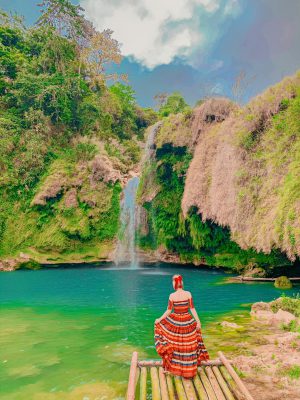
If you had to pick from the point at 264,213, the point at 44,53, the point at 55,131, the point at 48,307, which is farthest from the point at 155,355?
the point at 44,53

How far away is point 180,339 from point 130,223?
22.0m

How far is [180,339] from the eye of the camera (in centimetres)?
533

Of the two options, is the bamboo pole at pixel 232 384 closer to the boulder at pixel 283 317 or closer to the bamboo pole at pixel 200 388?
the bamboo pole at pixel 200 388

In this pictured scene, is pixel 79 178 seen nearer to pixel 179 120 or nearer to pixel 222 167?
pixel 179 120

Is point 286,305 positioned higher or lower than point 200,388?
higher

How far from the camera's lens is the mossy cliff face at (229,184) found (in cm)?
1335

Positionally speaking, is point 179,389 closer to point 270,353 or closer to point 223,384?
point 223,384

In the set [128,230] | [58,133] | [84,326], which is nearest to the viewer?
[84,326]

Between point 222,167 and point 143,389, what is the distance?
47.5 ft

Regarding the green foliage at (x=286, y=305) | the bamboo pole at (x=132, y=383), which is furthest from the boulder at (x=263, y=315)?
the bamboo pole at (x=132, y=383)

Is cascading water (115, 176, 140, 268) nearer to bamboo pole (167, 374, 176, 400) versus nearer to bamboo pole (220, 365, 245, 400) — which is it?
bamboo pole (220, 365, 245, 400)

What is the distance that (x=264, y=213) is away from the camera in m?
14.3

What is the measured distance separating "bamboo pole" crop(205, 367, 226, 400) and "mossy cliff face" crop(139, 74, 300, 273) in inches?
267

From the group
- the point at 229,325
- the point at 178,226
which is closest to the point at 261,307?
the point at 229,325
